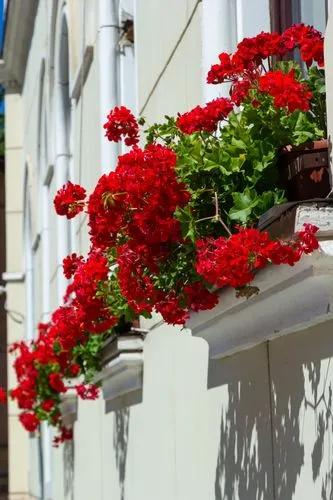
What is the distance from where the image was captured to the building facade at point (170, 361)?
4855 millimetres

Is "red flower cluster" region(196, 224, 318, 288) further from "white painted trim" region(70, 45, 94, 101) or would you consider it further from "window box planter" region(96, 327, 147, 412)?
"white painted trim" region(70, 45, 94, 101)

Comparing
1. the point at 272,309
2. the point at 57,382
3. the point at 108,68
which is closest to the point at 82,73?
the point at 108,68

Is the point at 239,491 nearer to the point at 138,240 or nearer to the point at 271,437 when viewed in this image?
the point at 271,437

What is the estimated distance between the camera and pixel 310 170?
14.4 feet

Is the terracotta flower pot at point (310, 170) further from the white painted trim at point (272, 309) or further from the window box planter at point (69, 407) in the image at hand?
the window box planter at point (69, 407)

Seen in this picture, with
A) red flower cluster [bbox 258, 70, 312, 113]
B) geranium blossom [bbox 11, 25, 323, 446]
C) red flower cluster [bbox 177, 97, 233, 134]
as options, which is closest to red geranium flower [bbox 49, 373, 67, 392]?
geranium blossom [bbox 11, 25, 323, 446]

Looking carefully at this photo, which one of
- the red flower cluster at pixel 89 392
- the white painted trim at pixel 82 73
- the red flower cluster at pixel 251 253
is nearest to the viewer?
the red flower cluster at pixel 251 253

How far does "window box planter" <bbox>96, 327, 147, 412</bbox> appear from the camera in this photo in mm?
8562

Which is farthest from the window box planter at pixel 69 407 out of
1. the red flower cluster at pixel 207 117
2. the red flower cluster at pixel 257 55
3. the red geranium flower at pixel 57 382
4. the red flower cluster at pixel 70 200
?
the red flower cluster at pixel 257 55

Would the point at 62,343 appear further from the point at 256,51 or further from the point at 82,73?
the point at 82,73

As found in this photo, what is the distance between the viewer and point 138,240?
4.61 m

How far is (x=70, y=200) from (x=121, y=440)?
15.5 feet

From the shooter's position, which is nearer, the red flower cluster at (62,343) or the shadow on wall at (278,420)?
the shadow on wall at (278,420)

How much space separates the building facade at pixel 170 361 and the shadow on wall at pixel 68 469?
0.02 metres
